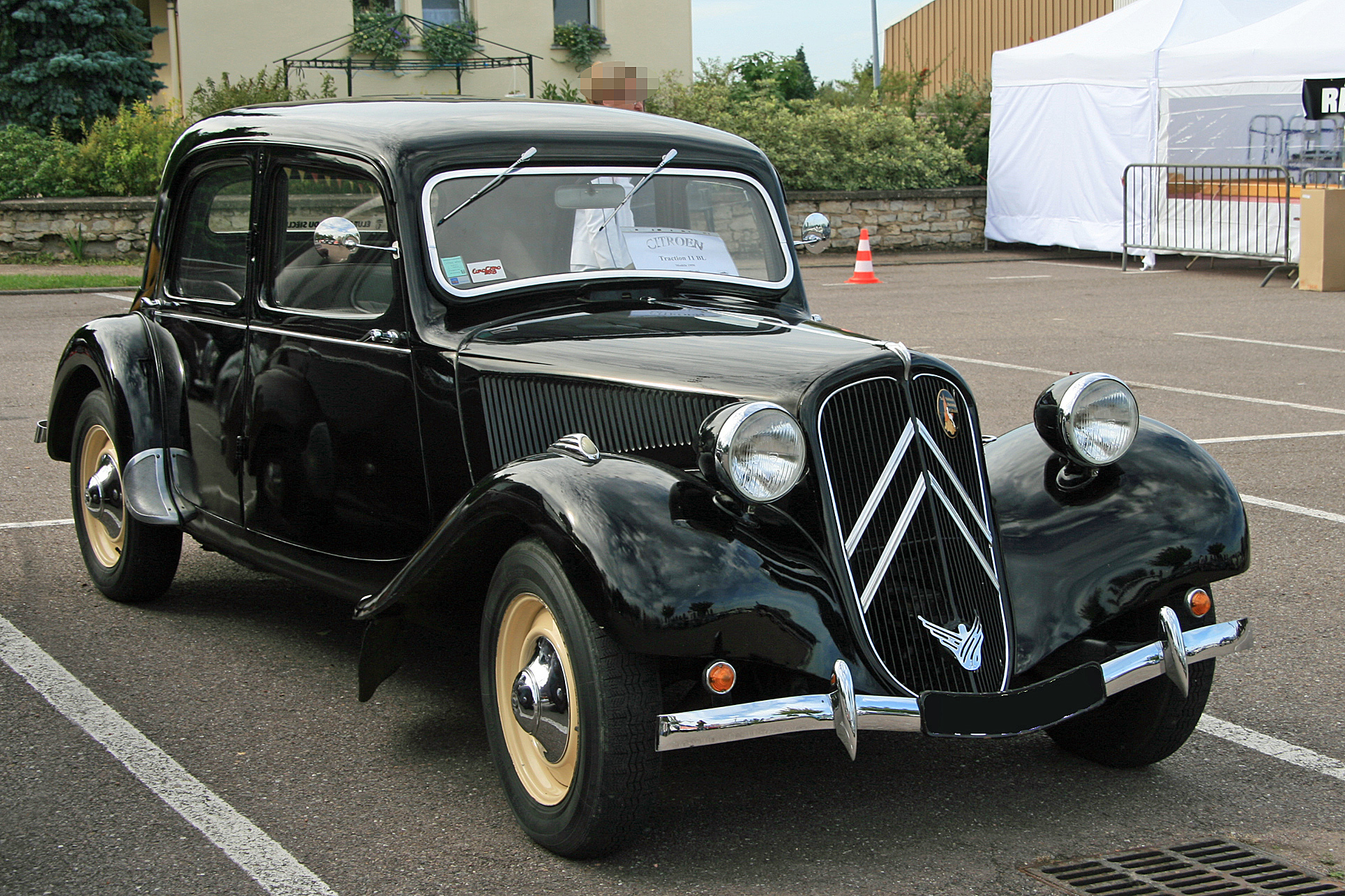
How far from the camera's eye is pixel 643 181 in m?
4.20

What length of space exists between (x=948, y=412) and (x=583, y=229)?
131cm

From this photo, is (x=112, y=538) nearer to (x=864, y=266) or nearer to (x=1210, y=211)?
(x=864, y=266)

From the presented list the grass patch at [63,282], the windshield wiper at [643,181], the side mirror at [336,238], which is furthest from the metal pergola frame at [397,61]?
the side mirror at [336,238]

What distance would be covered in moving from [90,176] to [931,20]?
23725mm

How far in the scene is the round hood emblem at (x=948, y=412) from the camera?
10.8 ft

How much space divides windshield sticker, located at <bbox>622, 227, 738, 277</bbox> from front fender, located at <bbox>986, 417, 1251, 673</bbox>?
3.71 feet

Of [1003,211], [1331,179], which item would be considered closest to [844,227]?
[1003,211]

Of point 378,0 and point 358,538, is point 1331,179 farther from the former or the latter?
point 358,538

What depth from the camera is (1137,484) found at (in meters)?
3.56

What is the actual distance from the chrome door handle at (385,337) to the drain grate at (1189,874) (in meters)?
2.11

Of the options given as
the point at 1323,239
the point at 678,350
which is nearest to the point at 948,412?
the point at 678,350

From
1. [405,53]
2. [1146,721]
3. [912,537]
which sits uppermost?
[405,53]

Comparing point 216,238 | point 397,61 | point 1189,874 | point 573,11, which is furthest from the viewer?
point 573,11

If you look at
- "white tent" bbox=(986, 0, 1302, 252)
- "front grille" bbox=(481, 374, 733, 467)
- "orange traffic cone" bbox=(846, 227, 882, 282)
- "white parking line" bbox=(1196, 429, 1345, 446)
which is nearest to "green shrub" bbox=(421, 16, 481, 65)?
"white tent" bbox=(986, 0, 1302, 252)
